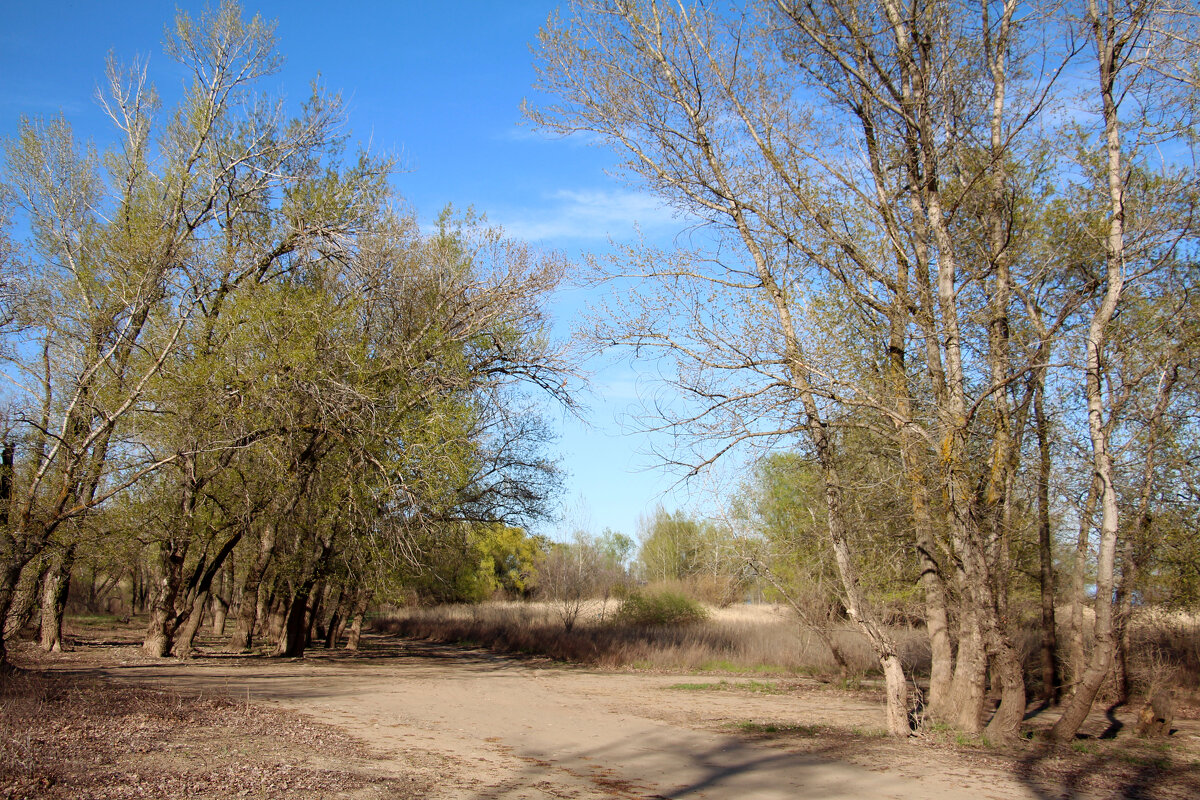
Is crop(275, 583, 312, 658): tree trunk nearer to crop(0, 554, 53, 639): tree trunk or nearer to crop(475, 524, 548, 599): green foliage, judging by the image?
crop(0, 554, 53, 639): tree trunk

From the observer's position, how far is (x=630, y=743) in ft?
31.2

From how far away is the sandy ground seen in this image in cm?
725

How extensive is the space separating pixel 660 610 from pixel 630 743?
25423 mm

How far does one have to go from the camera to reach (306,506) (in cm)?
1569

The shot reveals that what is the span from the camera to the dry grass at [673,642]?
2236cm

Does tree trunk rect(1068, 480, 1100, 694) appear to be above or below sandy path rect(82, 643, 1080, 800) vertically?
above

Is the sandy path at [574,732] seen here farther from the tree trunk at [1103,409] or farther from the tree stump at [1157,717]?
the tree stump at [1157,717]

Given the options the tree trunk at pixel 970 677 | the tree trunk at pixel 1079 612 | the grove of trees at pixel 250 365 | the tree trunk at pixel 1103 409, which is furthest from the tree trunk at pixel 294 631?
the tree trunk at pixel 1079 612

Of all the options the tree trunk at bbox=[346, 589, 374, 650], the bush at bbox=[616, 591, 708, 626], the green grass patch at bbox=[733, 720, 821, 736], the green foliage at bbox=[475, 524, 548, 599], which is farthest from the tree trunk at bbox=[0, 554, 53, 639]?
the green foliage at bbox=[475, 524, 548, 599]

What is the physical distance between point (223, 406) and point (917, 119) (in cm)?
1216

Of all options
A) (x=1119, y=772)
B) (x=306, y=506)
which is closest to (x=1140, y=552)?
(x=1119, y=772)

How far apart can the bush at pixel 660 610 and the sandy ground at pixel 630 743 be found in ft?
55.7

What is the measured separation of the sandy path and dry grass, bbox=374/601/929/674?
553 centimetres

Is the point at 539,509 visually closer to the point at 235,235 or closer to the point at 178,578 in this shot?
the point at 178,578
